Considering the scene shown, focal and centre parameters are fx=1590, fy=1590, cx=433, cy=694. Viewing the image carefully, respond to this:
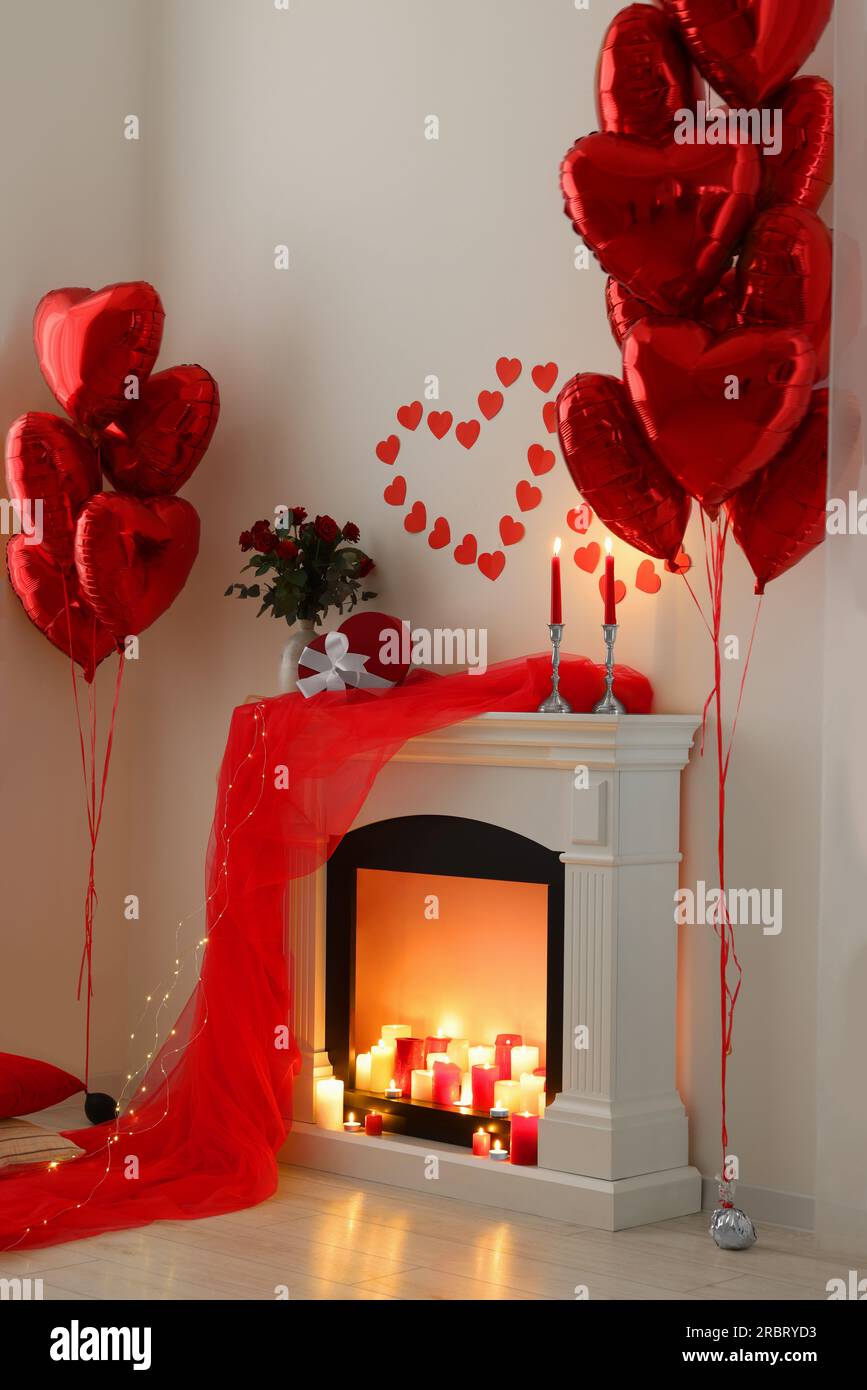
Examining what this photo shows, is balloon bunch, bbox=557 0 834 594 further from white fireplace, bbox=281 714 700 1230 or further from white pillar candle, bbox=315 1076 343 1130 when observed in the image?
white pillar candle, bbox=315 1076 343 1130

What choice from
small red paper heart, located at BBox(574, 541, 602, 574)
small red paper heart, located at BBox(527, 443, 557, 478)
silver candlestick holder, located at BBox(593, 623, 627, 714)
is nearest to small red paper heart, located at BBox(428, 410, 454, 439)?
small red paper heart, located at BBox(527, 443, 557, 478)

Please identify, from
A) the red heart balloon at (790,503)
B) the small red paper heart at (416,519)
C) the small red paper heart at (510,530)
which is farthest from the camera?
the small red paper heart at (416,519)

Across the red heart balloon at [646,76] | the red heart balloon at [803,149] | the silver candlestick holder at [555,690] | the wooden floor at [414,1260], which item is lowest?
the wooden floor at [414,1260]

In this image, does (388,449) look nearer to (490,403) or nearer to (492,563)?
(490,403)

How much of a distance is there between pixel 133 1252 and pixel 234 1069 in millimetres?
582

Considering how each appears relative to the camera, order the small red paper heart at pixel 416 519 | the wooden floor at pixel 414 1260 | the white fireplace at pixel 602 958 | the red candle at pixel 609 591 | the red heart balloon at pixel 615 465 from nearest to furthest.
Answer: the wooden floor at pixel 414 1260
the red heart balloon at pixel 615 465
the white fireplace at pixel 602 958
the red candle at pixel 609 591
the small red paper heart at pixel 416 519

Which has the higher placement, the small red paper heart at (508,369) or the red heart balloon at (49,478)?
the small red paper heart at (508,369)

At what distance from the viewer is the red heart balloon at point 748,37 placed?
2779 mm

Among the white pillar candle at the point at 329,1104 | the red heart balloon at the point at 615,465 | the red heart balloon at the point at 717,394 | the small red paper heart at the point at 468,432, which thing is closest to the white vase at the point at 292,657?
the small red paper heart at the point at 468,432

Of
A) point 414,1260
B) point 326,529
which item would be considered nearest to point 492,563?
point 326,529

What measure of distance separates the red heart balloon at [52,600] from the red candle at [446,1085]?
56.5 inches

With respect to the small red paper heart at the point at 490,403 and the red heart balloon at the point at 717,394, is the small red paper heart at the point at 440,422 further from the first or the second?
the red heart balloon at the point at 717,394
